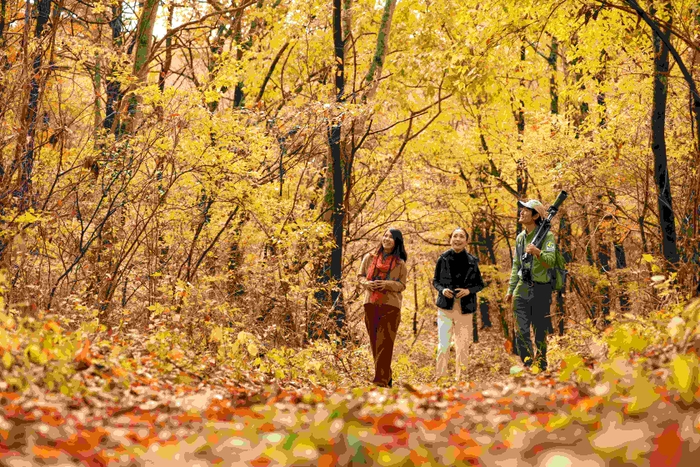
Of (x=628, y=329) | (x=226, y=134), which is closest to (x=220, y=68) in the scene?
(x=226, y=134)

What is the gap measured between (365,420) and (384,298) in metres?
4.63

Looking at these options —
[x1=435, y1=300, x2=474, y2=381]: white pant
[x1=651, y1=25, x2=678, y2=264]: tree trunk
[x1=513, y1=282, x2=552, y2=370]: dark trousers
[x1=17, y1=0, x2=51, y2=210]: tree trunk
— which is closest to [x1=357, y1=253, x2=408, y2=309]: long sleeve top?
[x1=435, y1=300, x2=474, y2=381]: white pant

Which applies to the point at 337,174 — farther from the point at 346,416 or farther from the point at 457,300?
the point at 346,416

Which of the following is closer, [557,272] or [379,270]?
[557,272]

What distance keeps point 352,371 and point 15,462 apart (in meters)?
7.09

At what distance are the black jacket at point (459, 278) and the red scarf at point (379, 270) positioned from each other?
2.45 feet

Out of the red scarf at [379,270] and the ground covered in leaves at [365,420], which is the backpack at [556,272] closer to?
the red scarf at [379,270]

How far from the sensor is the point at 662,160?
9.52m

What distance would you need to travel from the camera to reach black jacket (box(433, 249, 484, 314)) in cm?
902

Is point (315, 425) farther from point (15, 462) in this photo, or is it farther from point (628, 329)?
point (628, 329)

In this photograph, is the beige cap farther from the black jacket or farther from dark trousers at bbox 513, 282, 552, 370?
the black jacket

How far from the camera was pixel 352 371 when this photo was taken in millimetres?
9828

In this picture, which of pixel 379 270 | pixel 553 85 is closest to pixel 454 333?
pixel 379 270

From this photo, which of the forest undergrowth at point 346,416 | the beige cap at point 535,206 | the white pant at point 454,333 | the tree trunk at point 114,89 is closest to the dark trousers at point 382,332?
the white pant at point 454,333
